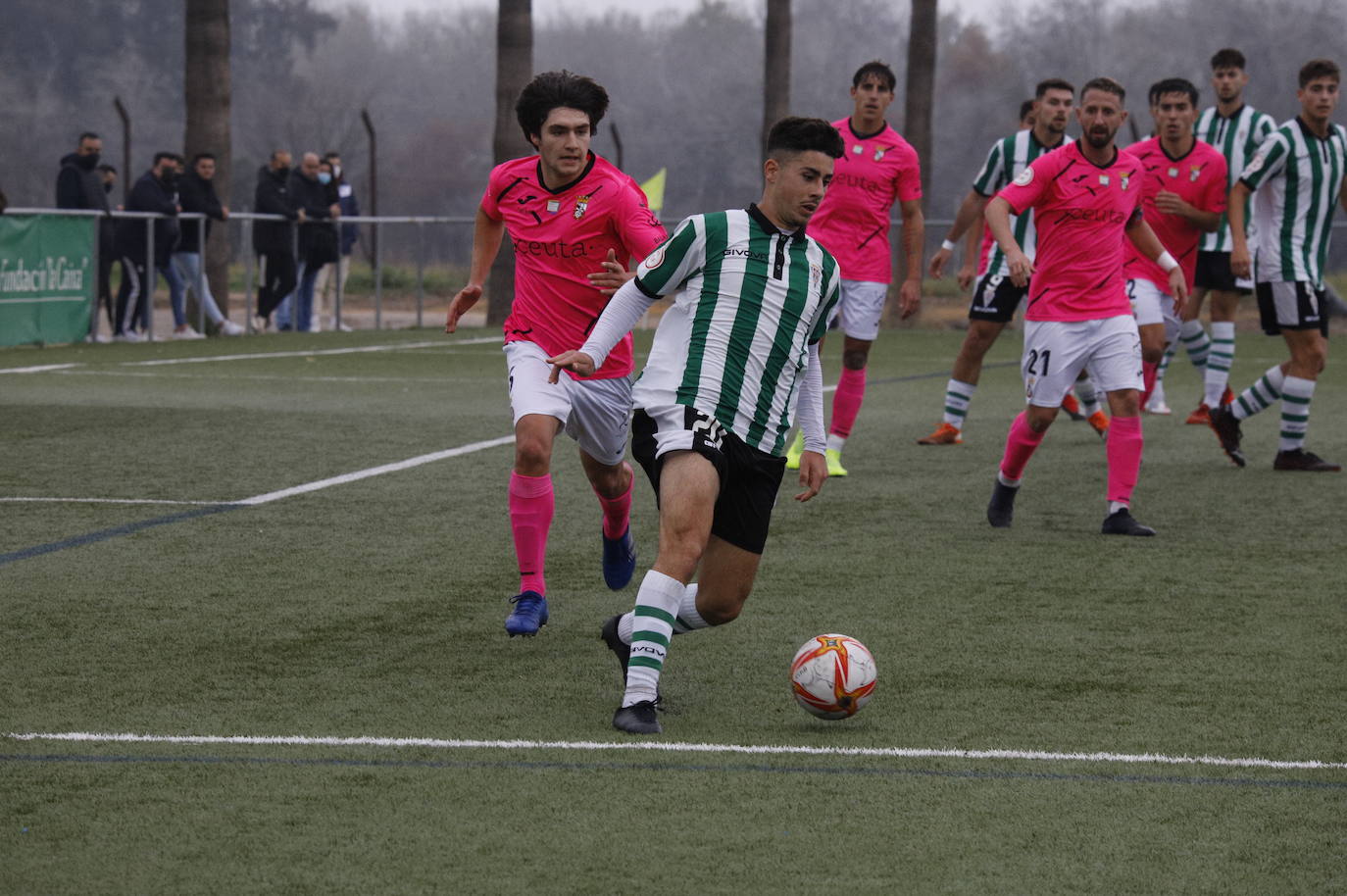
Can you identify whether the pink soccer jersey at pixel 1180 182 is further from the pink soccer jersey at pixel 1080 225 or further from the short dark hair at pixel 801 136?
the short dark hair at pixel 801 136

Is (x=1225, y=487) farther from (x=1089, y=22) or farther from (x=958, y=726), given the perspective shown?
(x=1089, y=22)

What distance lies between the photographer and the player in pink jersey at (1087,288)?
8609 mm

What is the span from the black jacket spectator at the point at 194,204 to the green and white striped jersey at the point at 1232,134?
40.4 feet

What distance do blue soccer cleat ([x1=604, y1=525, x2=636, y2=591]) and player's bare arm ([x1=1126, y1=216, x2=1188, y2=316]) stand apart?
113 inches

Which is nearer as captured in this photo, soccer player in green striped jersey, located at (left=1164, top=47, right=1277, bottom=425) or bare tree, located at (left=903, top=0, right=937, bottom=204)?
soccer player in green striped jersey, located at (left=1164, top=47, right=1277, bottom=425)

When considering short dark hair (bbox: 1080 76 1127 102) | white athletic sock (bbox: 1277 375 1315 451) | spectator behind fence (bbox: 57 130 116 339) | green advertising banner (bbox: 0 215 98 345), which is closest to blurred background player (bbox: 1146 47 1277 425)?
white athletic sock (bbox: 1277 375 1315 451)

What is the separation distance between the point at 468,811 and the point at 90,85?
68826mm

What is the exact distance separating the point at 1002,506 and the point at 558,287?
9.37 ft

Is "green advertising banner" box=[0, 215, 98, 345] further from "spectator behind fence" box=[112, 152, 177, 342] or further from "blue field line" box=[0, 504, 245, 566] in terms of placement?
"blue field line" box=[0, 504, 245, 566]

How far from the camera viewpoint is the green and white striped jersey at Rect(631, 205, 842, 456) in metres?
5.41

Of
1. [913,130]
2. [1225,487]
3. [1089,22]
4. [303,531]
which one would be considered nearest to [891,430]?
[1225,487]

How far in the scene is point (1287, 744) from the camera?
16.3 ft

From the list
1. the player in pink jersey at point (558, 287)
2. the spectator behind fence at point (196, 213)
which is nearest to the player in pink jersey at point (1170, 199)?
the player in pink jersey at point (558, 287)

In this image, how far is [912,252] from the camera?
1080 centimetres
